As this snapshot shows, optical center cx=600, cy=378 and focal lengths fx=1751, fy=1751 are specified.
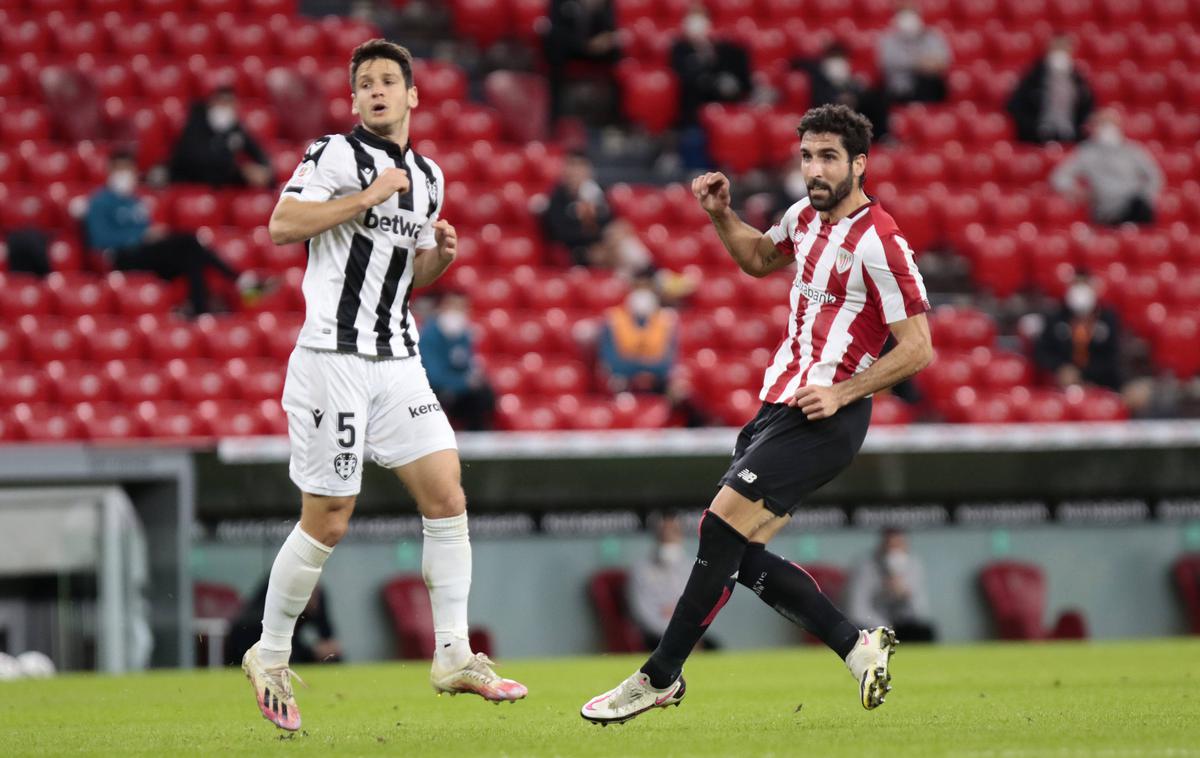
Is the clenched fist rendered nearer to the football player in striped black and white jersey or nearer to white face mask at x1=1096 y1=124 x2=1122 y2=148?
the football player in striped black and white jersey

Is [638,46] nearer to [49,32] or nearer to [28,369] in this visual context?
[49,32]

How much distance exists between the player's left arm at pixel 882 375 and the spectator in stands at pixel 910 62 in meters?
13.4

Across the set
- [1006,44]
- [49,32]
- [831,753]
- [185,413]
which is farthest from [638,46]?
[831,753]

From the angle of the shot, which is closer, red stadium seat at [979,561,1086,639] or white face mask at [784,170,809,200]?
red stadium seat at [979,561,1086,639]

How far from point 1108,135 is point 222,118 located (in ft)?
29.8

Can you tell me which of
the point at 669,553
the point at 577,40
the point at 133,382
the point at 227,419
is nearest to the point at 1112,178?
the point at 577,40

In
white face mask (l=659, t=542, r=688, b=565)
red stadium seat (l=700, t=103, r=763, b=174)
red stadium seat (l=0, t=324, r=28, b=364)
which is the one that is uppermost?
red stadium seat (l=700, t=103, r=763, b=174)

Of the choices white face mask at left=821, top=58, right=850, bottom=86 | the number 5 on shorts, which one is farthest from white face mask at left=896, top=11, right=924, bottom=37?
the number 5 on shorts

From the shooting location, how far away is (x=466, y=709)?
754 cm

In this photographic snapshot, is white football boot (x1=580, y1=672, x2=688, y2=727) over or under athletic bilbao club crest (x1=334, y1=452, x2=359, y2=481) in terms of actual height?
under

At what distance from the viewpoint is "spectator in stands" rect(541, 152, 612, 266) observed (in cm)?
1617

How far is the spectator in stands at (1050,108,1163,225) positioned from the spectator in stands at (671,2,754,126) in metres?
3.58

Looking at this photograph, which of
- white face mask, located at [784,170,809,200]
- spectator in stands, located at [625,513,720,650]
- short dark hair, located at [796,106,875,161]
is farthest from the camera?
white face mask, located at [784,170,809,200]

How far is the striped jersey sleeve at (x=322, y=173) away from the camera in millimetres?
6113
